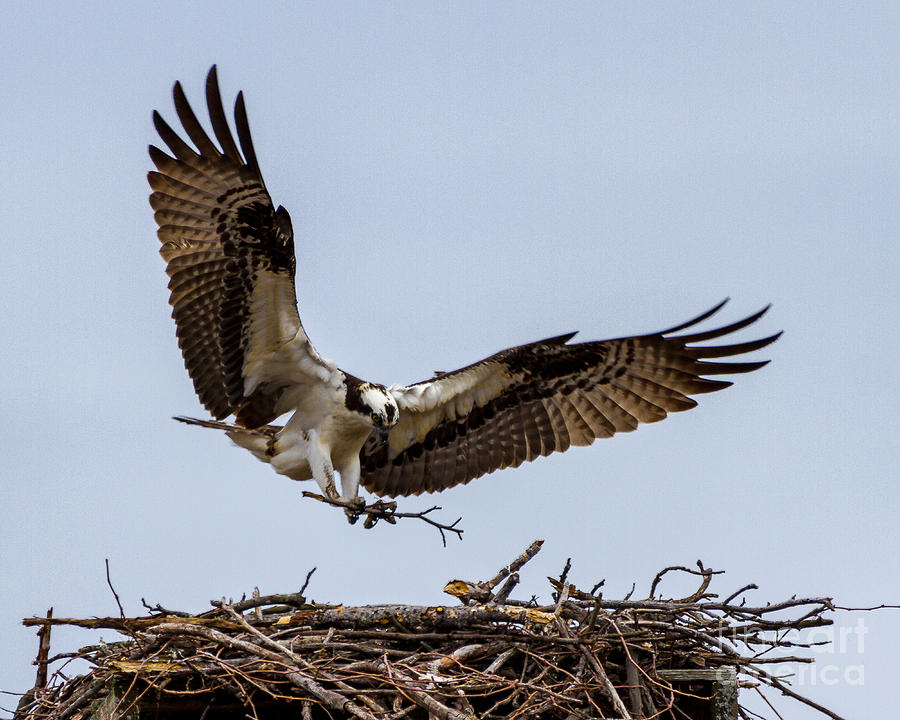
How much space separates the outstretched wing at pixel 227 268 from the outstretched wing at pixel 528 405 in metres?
0.82

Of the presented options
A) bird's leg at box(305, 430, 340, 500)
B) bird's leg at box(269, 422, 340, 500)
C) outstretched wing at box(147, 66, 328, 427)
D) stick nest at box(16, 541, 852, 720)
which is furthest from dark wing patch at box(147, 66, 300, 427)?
stick nest at box(16, 541, 852, 720)

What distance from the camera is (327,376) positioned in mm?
7363

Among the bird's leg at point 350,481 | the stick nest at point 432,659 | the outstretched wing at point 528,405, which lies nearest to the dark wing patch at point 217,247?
the bird's leg at point 350,481

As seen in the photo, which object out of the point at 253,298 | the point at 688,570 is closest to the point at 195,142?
the point at 253,298

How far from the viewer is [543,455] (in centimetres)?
801

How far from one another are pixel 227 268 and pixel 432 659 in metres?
2.92

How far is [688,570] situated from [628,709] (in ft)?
2.58

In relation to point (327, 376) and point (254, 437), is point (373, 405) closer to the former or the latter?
point (327, 376)

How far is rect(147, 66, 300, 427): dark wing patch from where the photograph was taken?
7.23 m

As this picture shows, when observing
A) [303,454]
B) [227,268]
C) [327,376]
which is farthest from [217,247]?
[303,454]

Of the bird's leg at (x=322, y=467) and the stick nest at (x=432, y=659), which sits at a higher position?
the bird's leg at (x=322, y=467)

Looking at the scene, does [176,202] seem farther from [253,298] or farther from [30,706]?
[30,706]

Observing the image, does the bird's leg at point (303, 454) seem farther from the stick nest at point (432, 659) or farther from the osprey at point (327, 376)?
the stick nest at point (432, 659)

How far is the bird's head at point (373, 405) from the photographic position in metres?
→ 7.18
